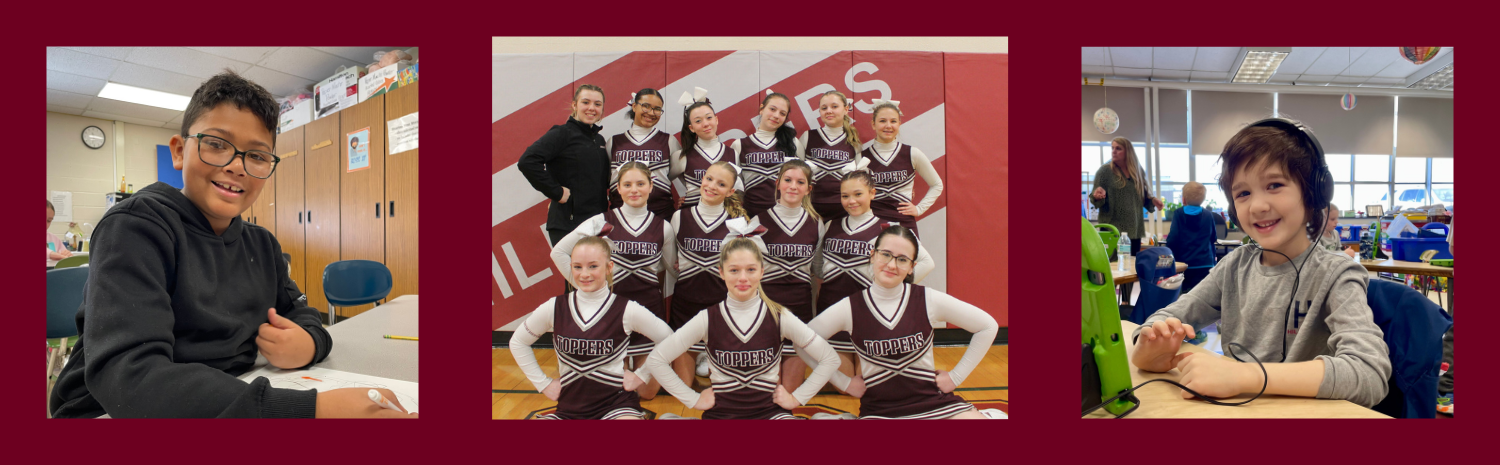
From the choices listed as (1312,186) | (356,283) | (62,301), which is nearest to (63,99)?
(62,301)

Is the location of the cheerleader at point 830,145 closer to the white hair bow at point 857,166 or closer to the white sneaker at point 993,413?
the white hair bow at point 857,166

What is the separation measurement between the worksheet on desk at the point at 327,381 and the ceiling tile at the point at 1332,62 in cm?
216

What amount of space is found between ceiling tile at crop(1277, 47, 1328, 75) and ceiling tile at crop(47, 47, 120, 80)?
106 inches

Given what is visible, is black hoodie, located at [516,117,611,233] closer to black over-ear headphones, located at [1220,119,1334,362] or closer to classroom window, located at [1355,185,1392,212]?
black over-ear headphones, located at [1220,119,1334,362]

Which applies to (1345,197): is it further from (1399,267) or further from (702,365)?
(702,365)

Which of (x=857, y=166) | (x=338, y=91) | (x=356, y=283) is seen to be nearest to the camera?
(x=338, y=91)

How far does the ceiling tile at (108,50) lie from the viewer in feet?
3.97

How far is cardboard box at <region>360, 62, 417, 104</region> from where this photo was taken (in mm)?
1425

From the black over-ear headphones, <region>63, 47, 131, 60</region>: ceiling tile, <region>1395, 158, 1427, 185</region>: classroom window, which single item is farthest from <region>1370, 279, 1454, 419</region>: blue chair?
<region>63, 47, 131, 60</region>: ceiling tile

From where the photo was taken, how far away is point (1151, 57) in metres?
1.19

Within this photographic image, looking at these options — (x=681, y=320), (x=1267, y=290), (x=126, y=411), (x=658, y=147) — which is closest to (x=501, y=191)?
(x=658, y=147)

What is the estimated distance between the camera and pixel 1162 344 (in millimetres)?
1012

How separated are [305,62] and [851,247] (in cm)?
180
